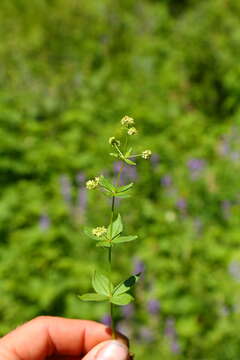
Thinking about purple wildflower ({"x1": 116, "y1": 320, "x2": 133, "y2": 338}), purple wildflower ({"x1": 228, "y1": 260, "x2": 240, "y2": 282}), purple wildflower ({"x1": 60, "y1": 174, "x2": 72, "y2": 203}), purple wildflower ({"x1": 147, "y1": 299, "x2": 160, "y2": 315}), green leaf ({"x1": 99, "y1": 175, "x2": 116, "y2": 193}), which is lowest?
purple wildflower ({"x1": 116, "y1": 320, "x2": 133, "y2": 338})

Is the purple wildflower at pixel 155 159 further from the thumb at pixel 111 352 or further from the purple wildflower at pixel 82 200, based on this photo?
the thumb at pixel 111 352

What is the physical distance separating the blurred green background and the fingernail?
154cm

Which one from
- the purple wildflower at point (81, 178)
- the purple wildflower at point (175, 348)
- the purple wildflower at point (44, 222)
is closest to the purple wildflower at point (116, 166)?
the purple wildflower at point (81, 178)

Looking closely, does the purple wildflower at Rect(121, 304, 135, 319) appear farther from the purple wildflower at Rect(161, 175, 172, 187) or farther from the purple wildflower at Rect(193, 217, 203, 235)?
the purple wildflower at Rect(161, 175, 172, 187)

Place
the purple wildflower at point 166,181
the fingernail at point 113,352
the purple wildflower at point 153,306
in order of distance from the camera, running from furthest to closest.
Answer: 1. the purple wildflower at point 166,181
2. the purple wildflower at point 153,306
3. the fingernail at point 113,352

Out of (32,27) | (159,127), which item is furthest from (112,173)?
(32,27)

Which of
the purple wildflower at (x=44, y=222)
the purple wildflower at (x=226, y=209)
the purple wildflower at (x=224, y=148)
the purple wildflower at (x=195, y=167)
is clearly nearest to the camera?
the purple wildflower at (x=44, y=222)

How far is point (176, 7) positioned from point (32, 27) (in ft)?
7.88

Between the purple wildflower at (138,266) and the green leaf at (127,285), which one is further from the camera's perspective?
the purple wildflower at (138,266)

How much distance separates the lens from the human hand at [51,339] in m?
1.80

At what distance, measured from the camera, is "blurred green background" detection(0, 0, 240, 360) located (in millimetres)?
3320

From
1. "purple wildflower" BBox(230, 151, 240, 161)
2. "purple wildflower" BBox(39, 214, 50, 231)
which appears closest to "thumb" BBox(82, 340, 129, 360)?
"purple wildflower" BBox(39, 214, 50, 231)

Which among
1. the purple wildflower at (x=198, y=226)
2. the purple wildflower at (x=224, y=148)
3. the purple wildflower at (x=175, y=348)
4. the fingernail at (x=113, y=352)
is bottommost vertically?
the fingernail at (x=113, y=352)

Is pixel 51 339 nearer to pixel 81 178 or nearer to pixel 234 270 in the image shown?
pixel 234 270
